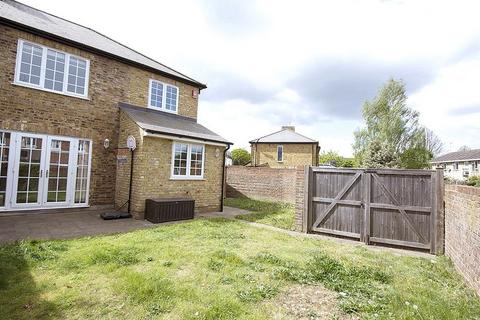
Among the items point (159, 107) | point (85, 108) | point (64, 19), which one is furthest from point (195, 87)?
point (64, 19)

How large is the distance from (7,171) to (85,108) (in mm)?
3358

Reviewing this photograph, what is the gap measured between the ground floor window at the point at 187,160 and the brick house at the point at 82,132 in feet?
0.14

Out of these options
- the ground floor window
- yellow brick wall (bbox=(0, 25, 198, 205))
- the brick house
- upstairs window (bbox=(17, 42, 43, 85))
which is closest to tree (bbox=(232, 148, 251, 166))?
the brick house

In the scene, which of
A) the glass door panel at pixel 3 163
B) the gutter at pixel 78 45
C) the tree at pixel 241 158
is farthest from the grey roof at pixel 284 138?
the glass door panel at pixel 3 163

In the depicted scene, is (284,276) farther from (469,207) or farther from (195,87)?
(195,87)

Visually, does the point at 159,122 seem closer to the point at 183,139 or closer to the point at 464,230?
the point at 183,139

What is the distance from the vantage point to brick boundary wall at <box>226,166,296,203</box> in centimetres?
1606

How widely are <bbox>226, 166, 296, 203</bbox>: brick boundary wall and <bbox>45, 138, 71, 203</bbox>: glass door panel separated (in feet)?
34.4

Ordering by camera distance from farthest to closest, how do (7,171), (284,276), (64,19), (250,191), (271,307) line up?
(250,191) < (64,19) < (7,171) < (284,276) < (271,307)

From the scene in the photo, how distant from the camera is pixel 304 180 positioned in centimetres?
859

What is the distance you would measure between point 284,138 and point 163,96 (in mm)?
20593

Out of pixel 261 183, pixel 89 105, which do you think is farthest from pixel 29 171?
pixel 261 183

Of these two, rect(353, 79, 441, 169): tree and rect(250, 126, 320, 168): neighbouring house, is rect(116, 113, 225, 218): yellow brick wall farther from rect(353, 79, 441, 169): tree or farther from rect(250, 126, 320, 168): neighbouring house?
rect(353, 79, 441, 169): tree

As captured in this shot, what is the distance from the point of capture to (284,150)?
30859 millimetres
